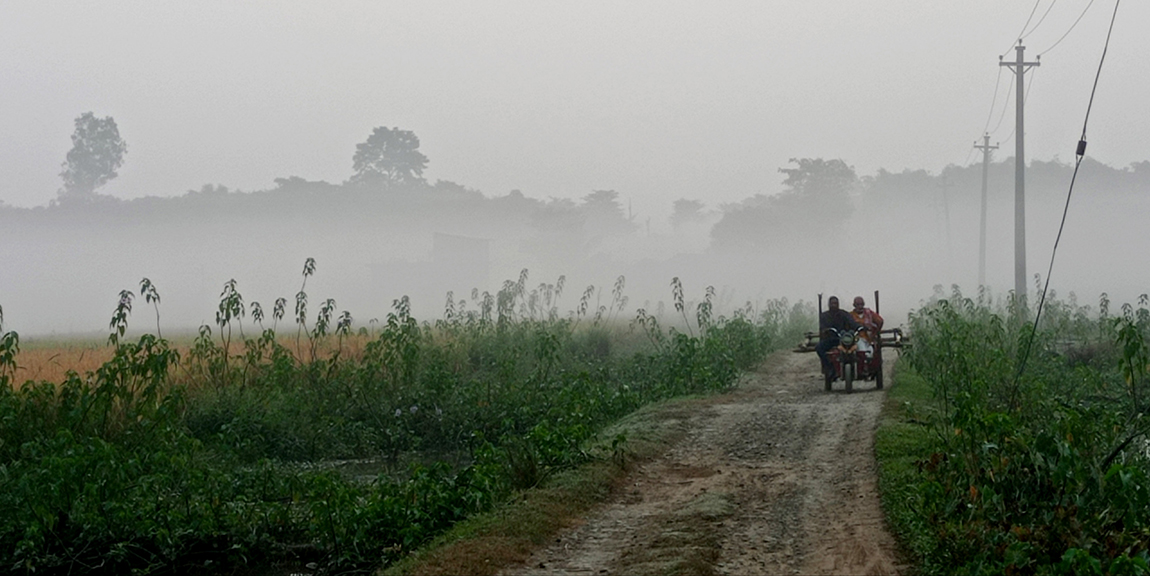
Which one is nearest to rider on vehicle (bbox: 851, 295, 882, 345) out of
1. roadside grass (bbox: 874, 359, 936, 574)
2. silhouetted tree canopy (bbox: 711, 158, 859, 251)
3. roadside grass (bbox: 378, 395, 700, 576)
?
roadside grass (bbox: 874, 359, 936, 574)

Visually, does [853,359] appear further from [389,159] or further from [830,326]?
[389,159]

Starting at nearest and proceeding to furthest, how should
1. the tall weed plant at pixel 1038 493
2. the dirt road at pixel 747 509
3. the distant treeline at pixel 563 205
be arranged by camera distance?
the tall weed plant at pixel 1038 493
the dirt road at pixel 747 509
the distant treeline at pixel 563 205

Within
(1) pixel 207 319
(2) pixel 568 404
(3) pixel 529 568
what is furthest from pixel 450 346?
(1) pixel 207 319

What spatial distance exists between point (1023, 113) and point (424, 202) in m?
53.0

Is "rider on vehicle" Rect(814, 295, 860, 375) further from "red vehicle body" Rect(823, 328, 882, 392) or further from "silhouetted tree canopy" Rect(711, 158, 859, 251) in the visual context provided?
"silhouetted tree canopy" Rect(711, 158, 859, 251)

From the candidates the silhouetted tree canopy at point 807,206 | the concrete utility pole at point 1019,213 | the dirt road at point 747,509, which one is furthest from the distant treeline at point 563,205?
the dirt road at point 747,509

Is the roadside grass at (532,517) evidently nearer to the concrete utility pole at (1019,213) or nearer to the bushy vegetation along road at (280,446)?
the bushy vegetation along road at (280,446)

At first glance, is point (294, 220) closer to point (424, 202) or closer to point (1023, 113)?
point (424, 202)

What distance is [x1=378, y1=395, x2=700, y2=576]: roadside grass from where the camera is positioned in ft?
25.1

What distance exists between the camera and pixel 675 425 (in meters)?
13.9

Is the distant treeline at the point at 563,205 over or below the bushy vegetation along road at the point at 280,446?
over

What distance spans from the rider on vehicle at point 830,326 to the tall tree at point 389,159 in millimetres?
70785

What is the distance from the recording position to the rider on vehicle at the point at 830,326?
17953 millimetres

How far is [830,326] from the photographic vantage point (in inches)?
720
